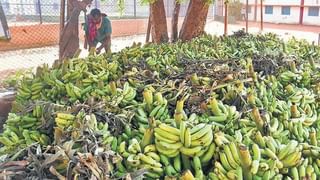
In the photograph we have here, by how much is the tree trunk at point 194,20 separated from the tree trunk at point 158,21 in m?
0.47

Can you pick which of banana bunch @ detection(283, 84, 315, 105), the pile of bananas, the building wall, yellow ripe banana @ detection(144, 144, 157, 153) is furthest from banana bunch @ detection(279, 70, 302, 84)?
the building wall

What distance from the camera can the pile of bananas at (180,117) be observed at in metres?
2.19

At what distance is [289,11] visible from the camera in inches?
941

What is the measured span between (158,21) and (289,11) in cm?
1880

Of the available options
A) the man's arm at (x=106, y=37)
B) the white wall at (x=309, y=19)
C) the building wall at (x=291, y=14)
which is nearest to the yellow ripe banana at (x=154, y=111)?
the man's arm at (x=106, y=37)

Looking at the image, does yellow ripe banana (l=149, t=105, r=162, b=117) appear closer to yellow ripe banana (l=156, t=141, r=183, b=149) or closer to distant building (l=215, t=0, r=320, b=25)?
yellow ripe banana (l=156, t=141, r=183, b=149)

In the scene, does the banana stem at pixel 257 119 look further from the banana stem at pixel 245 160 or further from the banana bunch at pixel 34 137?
the banana bunch at pixel 34 137

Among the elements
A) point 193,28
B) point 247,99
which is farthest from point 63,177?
point 193,28

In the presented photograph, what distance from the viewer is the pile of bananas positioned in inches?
86.1

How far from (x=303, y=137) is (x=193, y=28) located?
17.1 feet

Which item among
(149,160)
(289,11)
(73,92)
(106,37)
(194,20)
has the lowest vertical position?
(149,160)

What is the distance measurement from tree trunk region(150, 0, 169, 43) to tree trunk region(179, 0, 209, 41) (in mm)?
475

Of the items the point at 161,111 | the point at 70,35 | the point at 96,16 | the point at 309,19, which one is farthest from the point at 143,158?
the point at 309,19

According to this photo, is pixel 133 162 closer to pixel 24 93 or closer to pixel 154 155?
pixel 154 155
